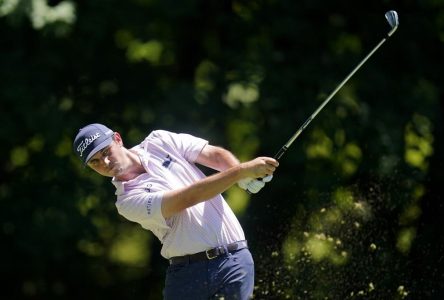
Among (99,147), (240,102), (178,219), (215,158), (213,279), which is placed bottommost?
(213,279)

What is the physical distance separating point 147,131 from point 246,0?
1.41m

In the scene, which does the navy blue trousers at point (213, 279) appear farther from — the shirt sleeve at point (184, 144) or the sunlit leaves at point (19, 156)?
the sunlit leaves at point (19, 156)

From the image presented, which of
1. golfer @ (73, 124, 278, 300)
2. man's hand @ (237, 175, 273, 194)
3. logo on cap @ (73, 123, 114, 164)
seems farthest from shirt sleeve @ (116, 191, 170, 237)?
man's hand @ (237, 175, 273, 194)

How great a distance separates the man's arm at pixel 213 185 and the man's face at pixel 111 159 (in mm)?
259

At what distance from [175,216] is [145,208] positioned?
0.48 feet

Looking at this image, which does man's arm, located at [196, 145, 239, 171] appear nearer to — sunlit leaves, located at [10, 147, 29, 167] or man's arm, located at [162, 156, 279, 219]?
man's arm, located at [162, 156, 279, 219]

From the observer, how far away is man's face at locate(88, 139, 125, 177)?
4.28m

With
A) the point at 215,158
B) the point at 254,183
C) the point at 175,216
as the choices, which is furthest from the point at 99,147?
the point at 254,183

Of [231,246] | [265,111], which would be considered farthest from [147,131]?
[231,246]

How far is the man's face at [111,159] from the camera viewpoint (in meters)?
4.28

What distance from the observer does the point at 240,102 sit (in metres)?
8.63

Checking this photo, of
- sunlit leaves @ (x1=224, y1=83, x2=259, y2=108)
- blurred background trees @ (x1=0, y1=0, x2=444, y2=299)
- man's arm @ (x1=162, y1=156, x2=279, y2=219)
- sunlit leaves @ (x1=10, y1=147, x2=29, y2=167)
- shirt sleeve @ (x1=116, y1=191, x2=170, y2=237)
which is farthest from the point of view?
sunlit leaves @ (x1=10, y1=147, x2=29, y2=167)

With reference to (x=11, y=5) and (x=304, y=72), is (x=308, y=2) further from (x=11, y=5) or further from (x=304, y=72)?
(x=11, y=5)

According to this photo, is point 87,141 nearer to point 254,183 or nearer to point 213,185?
point 213,185
